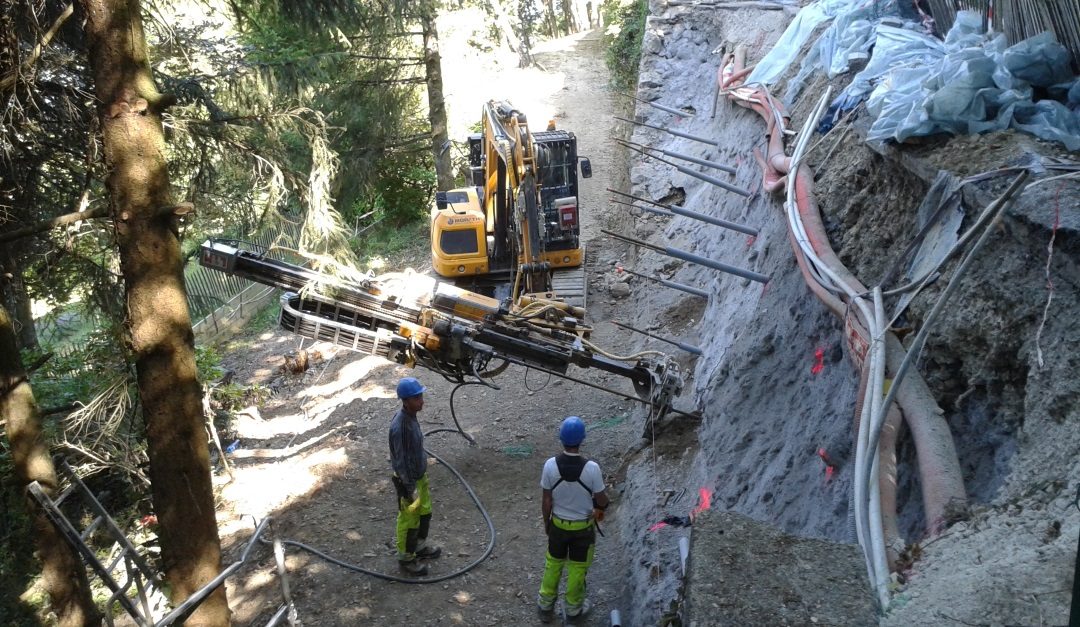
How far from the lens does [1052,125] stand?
5195 millimetres

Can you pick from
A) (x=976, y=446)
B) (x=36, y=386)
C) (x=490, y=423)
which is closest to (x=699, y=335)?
(x=490, y=423)

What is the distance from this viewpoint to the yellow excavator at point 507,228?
1282 centimetres

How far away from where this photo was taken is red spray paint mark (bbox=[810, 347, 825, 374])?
5.93m

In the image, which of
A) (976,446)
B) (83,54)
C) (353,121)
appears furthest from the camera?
(353,121)

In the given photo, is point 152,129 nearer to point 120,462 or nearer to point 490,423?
point 120,462

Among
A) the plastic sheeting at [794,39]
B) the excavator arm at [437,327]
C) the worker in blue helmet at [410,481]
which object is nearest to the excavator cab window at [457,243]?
the excavator arm at [437,327]

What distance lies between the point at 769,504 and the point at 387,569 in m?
4.05

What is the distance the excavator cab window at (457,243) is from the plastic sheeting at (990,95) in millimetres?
8139

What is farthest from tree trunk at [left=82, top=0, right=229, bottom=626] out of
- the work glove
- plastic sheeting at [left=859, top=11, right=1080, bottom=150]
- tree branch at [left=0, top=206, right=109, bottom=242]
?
plastic sheeting at [left=859, top=11, right=1080, bottom=150]

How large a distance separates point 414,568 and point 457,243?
693 cm

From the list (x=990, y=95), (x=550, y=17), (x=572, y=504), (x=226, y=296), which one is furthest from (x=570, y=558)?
(x=550, y=17)

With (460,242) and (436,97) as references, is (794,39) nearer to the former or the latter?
(460,242)

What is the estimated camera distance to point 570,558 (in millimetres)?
6578

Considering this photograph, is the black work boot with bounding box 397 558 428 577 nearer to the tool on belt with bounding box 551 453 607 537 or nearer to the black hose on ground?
the black hose on ground
